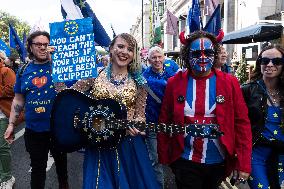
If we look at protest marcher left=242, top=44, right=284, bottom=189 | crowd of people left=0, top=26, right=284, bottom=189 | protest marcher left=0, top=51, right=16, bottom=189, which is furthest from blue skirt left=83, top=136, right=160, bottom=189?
protest marcher left=0, top=51, right=16, bottom=189

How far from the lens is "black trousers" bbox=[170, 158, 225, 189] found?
10.0 ft

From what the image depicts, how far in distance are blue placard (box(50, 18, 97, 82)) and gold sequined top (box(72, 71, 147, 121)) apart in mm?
419

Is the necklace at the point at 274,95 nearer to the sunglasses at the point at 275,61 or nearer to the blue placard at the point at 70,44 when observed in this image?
the sunglasses at the point at 275,61

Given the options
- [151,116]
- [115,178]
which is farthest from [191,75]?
[151,116]

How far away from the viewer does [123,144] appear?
10.1 ft

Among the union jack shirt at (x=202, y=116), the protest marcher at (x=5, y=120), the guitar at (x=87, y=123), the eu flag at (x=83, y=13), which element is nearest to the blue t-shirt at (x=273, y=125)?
the union jack shirt at (x=202, y=116)

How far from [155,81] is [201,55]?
1.74 m

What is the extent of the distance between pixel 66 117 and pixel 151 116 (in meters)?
1.85

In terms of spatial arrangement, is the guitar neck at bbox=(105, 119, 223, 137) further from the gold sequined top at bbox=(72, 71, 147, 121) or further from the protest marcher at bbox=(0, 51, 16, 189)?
the protest marcher at bbox=(0, 51, 16, 189)

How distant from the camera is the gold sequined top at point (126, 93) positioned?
10.3 feet

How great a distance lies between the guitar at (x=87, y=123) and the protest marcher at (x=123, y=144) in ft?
0.35

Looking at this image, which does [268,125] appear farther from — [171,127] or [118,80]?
[118,80]

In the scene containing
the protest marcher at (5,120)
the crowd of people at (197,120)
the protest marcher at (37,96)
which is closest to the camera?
the crowd of people at (197,120)

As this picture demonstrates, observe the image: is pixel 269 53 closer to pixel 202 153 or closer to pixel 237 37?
pixel 202 153
